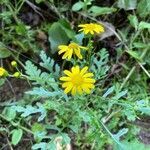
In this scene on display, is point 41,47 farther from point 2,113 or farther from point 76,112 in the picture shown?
point 76,112

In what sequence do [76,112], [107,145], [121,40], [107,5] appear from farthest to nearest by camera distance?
[107,5] → [121,40] → [107,145] → [76,112]

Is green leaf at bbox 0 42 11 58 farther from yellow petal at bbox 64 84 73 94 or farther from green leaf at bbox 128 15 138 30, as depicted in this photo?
yellow petal at bbox 64 84 73 94

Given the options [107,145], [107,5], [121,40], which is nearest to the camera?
[107,145]

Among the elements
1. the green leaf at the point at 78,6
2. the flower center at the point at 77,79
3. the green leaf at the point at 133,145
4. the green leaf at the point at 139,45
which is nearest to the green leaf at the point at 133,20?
the green leaf at the point at 139,45

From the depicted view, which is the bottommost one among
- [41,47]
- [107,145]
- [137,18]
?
[107,145]

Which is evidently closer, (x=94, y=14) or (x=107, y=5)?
(x=94, y=14)

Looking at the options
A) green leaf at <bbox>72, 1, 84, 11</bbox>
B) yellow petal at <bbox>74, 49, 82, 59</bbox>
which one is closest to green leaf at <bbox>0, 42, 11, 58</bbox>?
green leaf at <bbox>72, 1, 84, 11</bbox>

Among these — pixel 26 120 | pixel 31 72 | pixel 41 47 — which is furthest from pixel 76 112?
pixel 41 47
